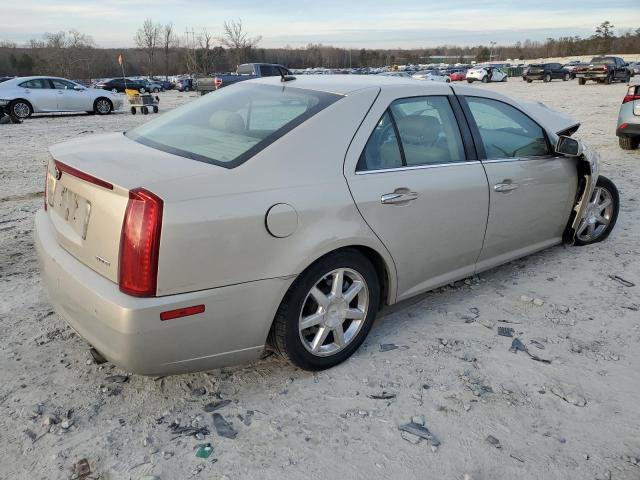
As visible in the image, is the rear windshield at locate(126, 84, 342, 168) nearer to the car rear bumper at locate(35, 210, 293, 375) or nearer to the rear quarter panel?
the rear quarter panel

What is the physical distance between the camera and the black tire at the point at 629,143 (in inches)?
386

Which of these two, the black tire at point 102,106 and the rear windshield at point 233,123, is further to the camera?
the black tire at point 102,106

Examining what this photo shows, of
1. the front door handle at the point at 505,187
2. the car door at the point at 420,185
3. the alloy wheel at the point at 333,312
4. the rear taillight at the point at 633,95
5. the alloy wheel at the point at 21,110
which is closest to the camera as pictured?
the alloy wheel at the point at 333,312

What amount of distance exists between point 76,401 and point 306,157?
1.70 meters

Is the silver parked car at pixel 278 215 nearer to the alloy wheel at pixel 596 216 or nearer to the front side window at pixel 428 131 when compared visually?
the front side window at pixel 428 131

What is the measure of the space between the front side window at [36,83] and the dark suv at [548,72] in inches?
1493

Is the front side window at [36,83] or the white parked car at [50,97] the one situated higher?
the front side window at [36,83]

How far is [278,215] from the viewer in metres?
2.52

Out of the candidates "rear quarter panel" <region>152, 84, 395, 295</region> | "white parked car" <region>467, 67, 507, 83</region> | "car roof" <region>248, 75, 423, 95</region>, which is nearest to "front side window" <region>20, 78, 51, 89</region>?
"car roof" <region>248, 75, 423, 95</region>

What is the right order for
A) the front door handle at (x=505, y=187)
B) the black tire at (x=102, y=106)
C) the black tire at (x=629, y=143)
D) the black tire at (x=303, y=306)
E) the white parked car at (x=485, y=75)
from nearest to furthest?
the black tire at (x=303, y=306) → the front door handle at (x=505, y=187) → the black tire at (x=629, y=143) → the black tire at (x=102, y=106) → the white parked car at (x=485, y=75)

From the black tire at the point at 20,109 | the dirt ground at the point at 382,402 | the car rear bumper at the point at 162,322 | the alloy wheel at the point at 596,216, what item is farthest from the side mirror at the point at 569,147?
the black tire at the point at 20,109

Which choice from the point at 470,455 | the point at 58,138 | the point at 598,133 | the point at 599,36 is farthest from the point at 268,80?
the point at 599,36

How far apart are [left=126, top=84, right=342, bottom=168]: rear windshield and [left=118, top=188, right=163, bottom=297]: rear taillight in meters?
0.46

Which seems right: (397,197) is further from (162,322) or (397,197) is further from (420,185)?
(162,322)
